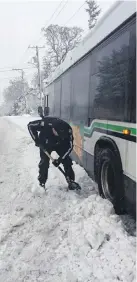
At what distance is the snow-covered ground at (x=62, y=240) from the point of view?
4.18 meters

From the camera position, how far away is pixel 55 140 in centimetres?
725

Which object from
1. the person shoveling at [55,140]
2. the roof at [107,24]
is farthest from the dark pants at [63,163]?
the roof at [107,24]

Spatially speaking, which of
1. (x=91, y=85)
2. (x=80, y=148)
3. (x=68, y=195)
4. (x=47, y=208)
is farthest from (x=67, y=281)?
(x=80, y=148)

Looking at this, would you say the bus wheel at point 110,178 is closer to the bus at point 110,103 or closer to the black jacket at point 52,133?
the bus at point 110,103

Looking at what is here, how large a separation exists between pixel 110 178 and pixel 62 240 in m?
1.58

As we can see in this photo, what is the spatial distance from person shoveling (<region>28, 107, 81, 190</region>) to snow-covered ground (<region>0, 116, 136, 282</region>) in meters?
0.43

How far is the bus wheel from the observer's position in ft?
18.1

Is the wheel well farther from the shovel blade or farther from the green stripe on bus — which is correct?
the shovel blade

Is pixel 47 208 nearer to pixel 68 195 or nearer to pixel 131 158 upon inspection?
pixel 68 195

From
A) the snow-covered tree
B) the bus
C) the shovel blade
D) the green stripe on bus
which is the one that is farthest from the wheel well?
the snow-covered tree

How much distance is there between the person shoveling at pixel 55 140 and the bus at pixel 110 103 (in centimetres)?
47

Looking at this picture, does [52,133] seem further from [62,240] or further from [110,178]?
[62,240]

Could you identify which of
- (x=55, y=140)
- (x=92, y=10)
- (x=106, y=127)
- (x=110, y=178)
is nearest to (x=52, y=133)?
(x=55, y=140)

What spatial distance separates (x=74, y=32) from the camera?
188 feet
